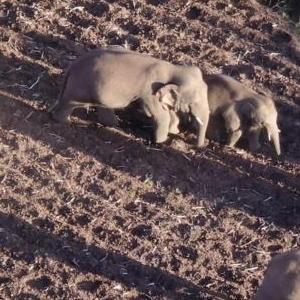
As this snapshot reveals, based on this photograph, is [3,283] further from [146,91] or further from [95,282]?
[146,91]

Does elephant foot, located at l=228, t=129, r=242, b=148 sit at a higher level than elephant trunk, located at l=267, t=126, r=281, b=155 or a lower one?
lower

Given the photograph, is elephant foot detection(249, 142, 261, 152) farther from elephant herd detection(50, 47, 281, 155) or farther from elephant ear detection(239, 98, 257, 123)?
elephant ear detection(239, 98, 257, 123)

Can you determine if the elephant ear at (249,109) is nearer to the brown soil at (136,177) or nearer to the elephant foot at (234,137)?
the elephant foot at (234,137)

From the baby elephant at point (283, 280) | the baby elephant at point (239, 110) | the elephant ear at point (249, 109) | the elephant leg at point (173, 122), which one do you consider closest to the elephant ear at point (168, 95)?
the elephant leg at point (173, 122)

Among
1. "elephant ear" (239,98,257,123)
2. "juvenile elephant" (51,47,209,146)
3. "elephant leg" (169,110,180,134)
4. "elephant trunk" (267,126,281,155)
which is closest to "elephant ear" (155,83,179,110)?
"juvenile elephant" (51,47,209,146)

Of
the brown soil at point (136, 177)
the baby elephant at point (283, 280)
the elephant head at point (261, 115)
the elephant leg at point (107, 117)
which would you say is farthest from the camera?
the elephant leg at point (107, 117)

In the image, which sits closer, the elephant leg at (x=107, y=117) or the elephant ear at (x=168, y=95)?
the elephant ear at (x=168, y=95)

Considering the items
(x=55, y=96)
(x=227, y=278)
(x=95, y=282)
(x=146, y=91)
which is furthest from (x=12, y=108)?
(x=227, y=278)

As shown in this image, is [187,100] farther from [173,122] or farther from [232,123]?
[232,123]
